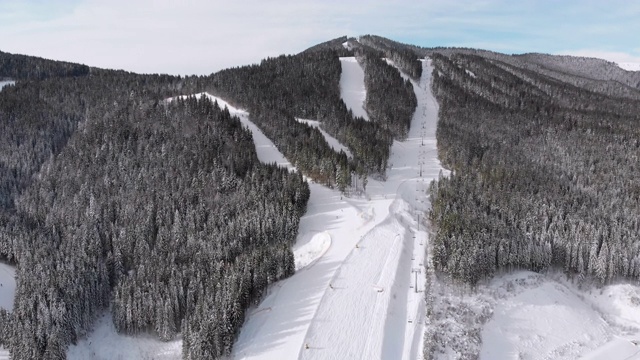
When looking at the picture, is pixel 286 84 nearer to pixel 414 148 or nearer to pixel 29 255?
pixel 414 148

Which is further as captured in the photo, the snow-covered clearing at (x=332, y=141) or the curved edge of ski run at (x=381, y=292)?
the snow-covered clearing at (x=332, y=141)

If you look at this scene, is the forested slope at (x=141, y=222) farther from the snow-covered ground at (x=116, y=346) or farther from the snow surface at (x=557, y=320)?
the snow surface at (x=557, y=320)

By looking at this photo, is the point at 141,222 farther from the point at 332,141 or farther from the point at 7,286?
the point at 332,141

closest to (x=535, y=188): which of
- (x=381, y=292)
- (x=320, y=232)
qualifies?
(x=320, y=232)

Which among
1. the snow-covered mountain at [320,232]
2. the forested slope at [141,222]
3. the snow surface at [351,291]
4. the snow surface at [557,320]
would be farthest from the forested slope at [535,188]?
the forested slope at [141,222]

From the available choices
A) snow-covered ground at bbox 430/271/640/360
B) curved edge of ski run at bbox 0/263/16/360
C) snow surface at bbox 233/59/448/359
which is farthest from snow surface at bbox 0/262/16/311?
snow-covered ground at bbox 430/271/640/360

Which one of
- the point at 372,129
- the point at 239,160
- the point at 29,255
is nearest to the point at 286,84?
the point at 372,129

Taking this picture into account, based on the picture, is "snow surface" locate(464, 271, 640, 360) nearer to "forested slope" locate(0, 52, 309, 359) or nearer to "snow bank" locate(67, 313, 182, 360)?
"forested slope" locate(0, 52, 309, 359)
